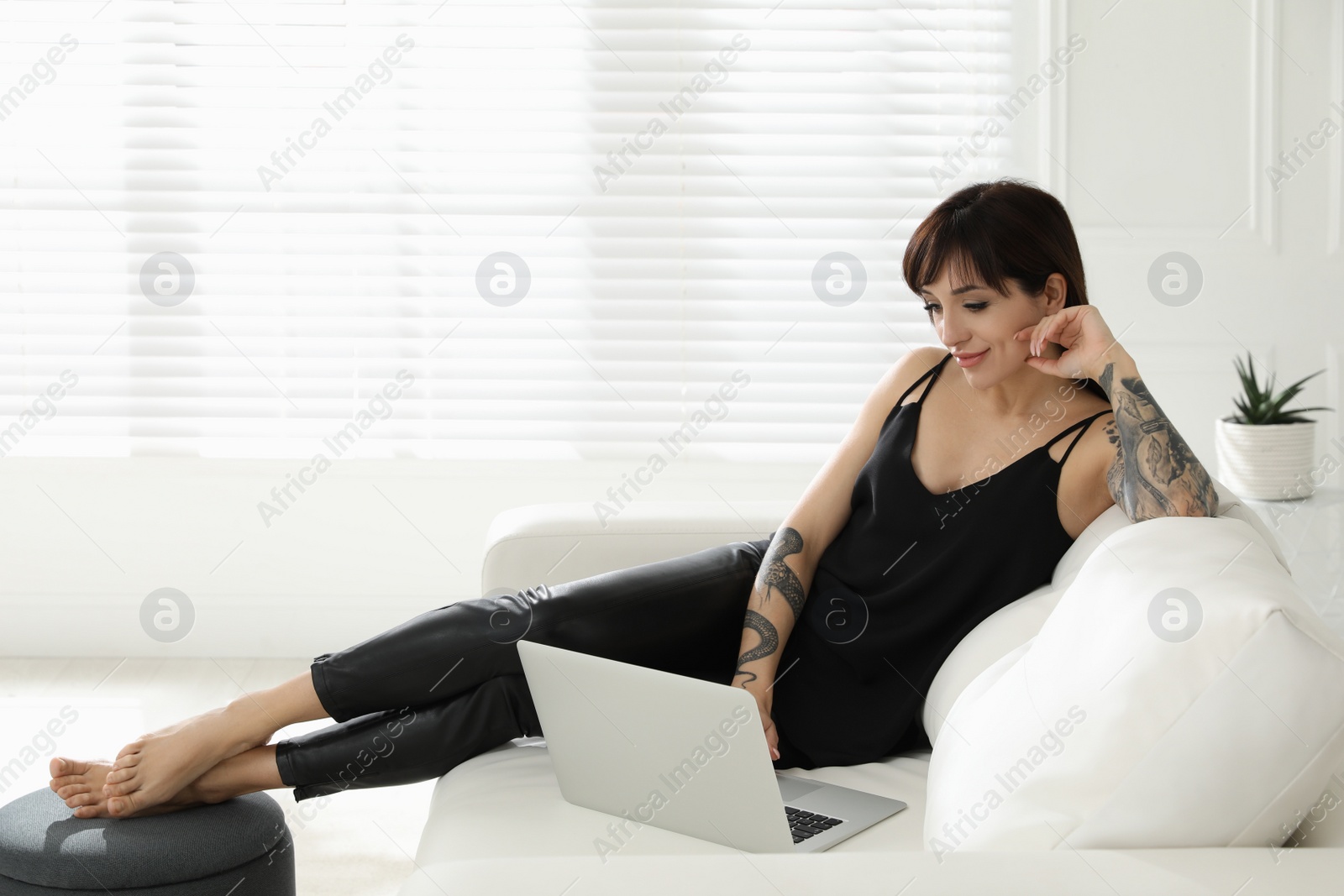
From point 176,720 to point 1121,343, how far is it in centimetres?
263

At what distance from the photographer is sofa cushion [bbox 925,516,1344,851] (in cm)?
89

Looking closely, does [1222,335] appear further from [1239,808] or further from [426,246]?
[1239,808]

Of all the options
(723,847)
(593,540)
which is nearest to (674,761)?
(723,847)

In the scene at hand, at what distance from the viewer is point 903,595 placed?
1652 millimetres

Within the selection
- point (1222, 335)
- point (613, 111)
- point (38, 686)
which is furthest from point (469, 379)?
point (1222, 335)

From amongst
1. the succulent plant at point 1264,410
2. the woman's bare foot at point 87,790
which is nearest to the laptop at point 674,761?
the woman's bare foot at point 87,790

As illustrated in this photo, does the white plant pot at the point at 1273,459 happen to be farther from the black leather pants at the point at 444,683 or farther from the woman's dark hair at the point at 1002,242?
the black leather pants at the point at 444,683

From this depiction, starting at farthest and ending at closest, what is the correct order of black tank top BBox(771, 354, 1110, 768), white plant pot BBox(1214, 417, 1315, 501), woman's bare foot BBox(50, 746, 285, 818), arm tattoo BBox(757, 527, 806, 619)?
white plant pot BBox(1214, 417, 1315, 501) → arm tattoo BBox(757, 527, 806, 619) → black tank top BBox(771, 354, 1110, 768) → woman's bare foot BBox(50, 746, 285, 818)

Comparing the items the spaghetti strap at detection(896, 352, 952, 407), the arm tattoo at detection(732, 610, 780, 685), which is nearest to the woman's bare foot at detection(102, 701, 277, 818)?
the arm tattoo at detection(732, 610, 780, 685)

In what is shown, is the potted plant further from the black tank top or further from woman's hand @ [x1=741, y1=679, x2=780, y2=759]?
woman's hand @ [x1=741, y1=679, x2=780, y2=759]

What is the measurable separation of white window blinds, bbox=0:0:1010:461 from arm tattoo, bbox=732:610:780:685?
1484mm

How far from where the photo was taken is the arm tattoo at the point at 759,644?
5.46 ft

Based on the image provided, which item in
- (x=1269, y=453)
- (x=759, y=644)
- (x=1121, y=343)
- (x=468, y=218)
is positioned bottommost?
(x=759, y=644)

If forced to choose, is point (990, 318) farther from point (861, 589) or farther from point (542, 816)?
A: point (542, 816)
